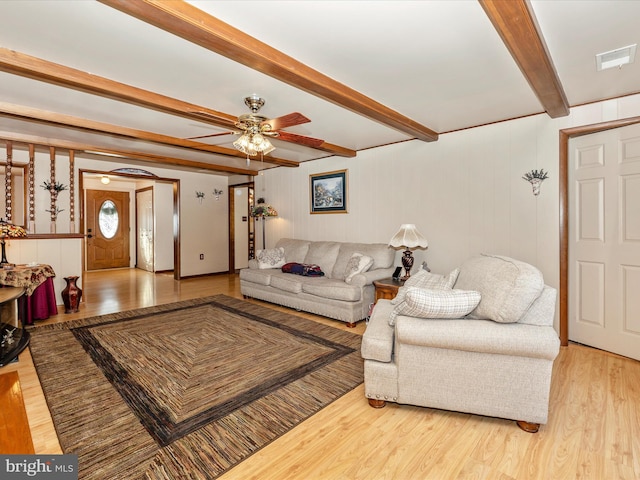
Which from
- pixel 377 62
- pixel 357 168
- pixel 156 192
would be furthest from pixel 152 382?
pixel 156 192

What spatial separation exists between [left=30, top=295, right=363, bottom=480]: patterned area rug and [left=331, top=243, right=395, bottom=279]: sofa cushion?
0.95m

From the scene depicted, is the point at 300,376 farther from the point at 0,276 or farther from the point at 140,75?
the point at 0,276

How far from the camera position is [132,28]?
1914 millimetres

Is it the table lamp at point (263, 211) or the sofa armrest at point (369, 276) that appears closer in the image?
the sofa armrest at point (369, 276)

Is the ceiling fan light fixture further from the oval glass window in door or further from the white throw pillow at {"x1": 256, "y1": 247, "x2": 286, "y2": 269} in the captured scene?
the oval glass window in door

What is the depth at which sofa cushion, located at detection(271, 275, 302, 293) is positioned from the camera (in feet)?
14.3

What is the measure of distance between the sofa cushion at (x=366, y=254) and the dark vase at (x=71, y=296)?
3567 millimetres

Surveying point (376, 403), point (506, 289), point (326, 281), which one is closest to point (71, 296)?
point (326, 281)

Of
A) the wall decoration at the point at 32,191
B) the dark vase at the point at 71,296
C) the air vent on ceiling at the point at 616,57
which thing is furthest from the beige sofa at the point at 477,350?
the wall decoration at the point at 32,191

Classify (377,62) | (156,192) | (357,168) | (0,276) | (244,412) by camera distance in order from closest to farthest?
(244,412), (377,62), (0,276), (357,168), (156,192)

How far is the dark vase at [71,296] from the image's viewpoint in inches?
176

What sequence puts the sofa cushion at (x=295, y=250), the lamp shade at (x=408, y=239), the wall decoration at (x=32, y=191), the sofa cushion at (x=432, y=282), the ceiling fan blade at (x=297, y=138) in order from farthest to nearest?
the sofa cushion at (x=295, y=250), the wall decoration at (x=32, y=191), the lamp shade at (x=408, y=239), the ceiling fan blade at (x=297, y=138), the sofa cushion at (x=432, y=282)

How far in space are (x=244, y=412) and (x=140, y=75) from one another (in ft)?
8.41

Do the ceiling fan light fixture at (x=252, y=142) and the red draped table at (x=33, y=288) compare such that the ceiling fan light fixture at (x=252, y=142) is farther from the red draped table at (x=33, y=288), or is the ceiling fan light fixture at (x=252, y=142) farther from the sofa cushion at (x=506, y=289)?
the red draped table at (x=33, y=288)
